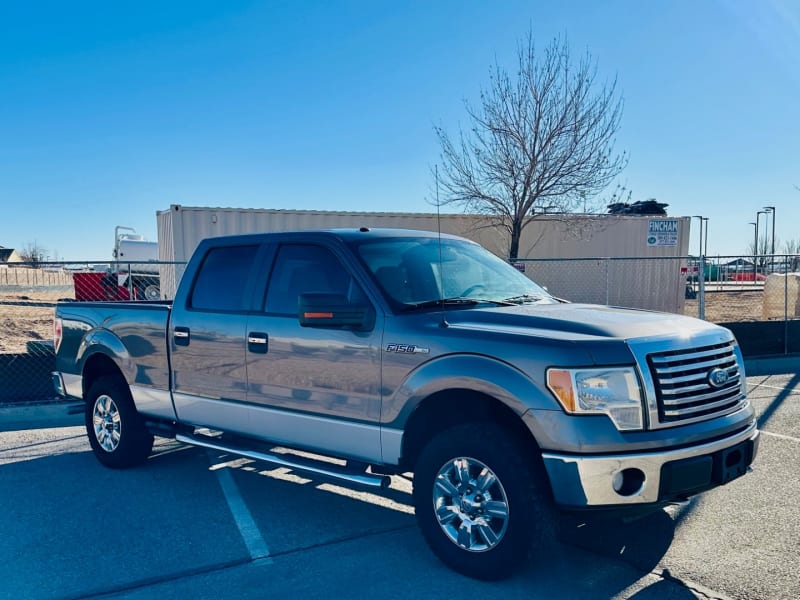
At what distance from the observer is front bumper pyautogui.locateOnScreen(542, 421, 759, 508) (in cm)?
338

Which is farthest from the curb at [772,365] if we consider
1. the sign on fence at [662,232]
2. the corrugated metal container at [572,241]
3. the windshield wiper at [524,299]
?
the sign on fence at [662,232]

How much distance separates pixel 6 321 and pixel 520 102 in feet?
52.1

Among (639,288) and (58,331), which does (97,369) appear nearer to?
(58,331)

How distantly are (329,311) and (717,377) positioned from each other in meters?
2.24

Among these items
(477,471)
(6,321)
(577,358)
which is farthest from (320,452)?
(6,321)

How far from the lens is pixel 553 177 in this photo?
739 inches

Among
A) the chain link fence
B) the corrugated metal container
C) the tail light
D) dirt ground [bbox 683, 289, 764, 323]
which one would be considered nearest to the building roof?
A: the chain link fence

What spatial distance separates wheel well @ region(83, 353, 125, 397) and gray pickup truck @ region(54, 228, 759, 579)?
63 cm

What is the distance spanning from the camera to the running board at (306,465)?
418 centimetres

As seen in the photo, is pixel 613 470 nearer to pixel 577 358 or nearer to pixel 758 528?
pixel 577 358

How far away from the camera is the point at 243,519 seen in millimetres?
4844

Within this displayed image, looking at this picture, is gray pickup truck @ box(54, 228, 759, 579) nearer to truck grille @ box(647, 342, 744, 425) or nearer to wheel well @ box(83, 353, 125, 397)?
truck grille @ box(647, 342, 744, 425)

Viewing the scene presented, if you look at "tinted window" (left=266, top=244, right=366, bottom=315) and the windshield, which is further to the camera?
"tinted window" (left=266, top=244, right=366, bottom=315)

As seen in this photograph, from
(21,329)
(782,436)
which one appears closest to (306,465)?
(782,436)
